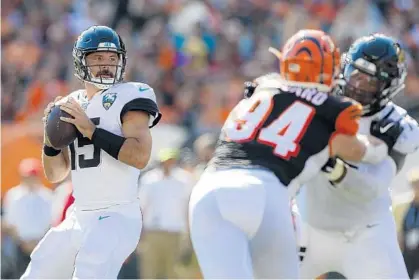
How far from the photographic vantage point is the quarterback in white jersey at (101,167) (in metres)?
5.27

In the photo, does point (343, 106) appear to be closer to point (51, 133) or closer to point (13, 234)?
point (51, 133)

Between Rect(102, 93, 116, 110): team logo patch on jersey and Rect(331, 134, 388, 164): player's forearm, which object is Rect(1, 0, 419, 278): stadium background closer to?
Rect(102, 93, 116, 110): team logo patch on jersey

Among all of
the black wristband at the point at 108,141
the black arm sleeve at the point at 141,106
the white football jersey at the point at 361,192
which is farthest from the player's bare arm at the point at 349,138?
the black wristband at the point at 108,141

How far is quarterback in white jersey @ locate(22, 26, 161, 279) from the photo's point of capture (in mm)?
5273

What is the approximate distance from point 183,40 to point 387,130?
8.25 m

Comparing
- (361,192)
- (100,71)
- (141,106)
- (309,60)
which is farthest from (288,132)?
(100,71)

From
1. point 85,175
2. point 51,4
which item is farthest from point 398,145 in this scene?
point 51,4

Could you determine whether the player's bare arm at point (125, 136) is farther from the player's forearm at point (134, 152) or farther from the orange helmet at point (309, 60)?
the orange helmet at point (309, 60)

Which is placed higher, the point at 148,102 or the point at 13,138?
the point at 148,102

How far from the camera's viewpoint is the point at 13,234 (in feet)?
33.8

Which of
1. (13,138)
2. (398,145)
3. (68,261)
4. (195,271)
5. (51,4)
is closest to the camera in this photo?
(68,261)

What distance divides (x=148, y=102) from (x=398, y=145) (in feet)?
4.86

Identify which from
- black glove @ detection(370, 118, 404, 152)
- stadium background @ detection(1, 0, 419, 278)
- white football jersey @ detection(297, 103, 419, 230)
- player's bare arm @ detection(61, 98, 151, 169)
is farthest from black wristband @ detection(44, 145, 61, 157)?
stadium background @ detection(1, 0, 419, 278)

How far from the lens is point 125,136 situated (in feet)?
17.6
